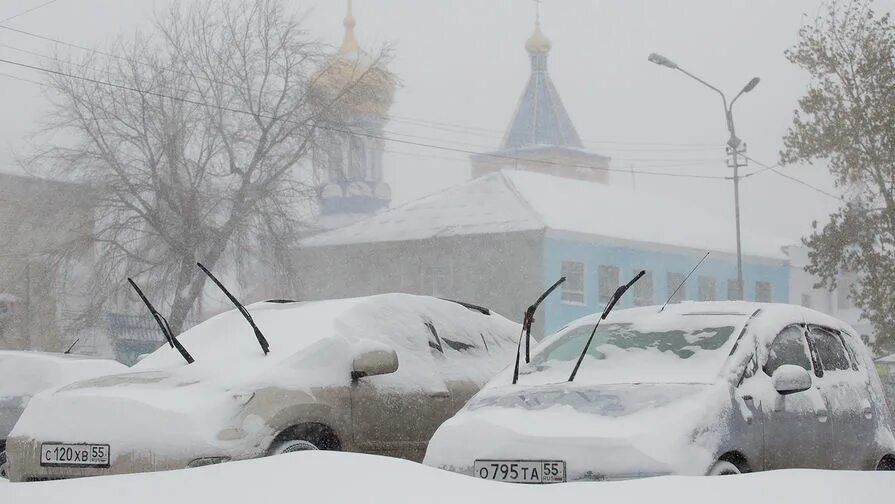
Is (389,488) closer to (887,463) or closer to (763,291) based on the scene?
(887,463)

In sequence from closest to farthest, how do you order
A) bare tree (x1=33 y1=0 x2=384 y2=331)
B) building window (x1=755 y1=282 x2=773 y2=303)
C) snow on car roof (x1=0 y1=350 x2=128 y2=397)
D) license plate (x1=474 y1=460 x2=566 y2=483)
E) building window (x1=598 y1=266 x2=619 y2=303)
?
license plate (x1=474 y1=460 x2=566 y2=483), snow on car roof (x1=0 y1=350 x2=128 y2=397), bare tree (x1=33 y1=0 x2=384 y2=331), building window (x1=598 y1=266 x2=619 y2=303), building window (x1=755 y1=282 x2=773 y2=303)

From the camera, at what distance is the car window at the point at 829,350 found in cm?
705

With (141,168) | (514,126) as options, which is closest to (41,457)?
(141,168)

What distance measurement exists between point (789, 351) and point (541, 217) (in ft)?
125

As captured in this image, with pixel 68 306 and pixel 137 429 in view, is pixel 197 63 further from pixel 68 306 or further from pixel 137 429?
pixel 137 429

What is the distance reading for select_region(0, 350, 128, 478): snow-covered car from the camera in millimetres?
9625

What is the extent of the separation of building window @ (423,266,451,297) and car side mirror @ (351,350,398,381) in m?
39.1

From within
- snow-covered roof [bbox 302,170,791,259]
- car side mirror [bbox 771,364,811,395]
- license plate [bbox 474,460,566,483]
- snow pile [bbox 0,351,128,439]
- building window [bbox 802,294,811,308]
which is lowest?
license plate [bbox 474,460,566,483]

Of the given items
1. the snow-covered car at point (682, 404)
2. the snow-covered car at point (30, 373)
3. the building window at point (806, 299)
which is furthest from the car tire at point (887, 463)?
the building window at point (806, 299)

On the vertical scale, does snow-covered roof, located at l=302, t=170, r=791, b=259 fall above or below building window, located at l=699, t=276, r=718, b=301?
above

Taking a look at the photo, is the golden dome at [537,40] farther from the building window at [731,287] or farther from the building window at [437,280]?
the building window at [437,280]

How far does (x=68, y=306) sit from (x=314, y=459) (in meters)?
28.7

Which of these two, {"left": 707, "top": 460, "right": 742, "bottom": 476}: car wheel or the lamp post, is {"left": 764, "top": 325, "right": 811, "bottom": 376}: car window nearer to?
{"left": 707, "top": 460, "right": 742, "bottom": 476}: car wheel

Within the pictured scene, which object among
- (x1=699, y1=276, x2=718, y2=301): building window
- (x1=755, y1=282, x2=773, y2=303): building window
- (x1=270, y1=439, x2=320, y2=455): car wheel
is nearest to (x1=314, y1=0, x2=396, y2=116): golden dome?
(x1=699, y1=276, x2=718, y2=301): building window
